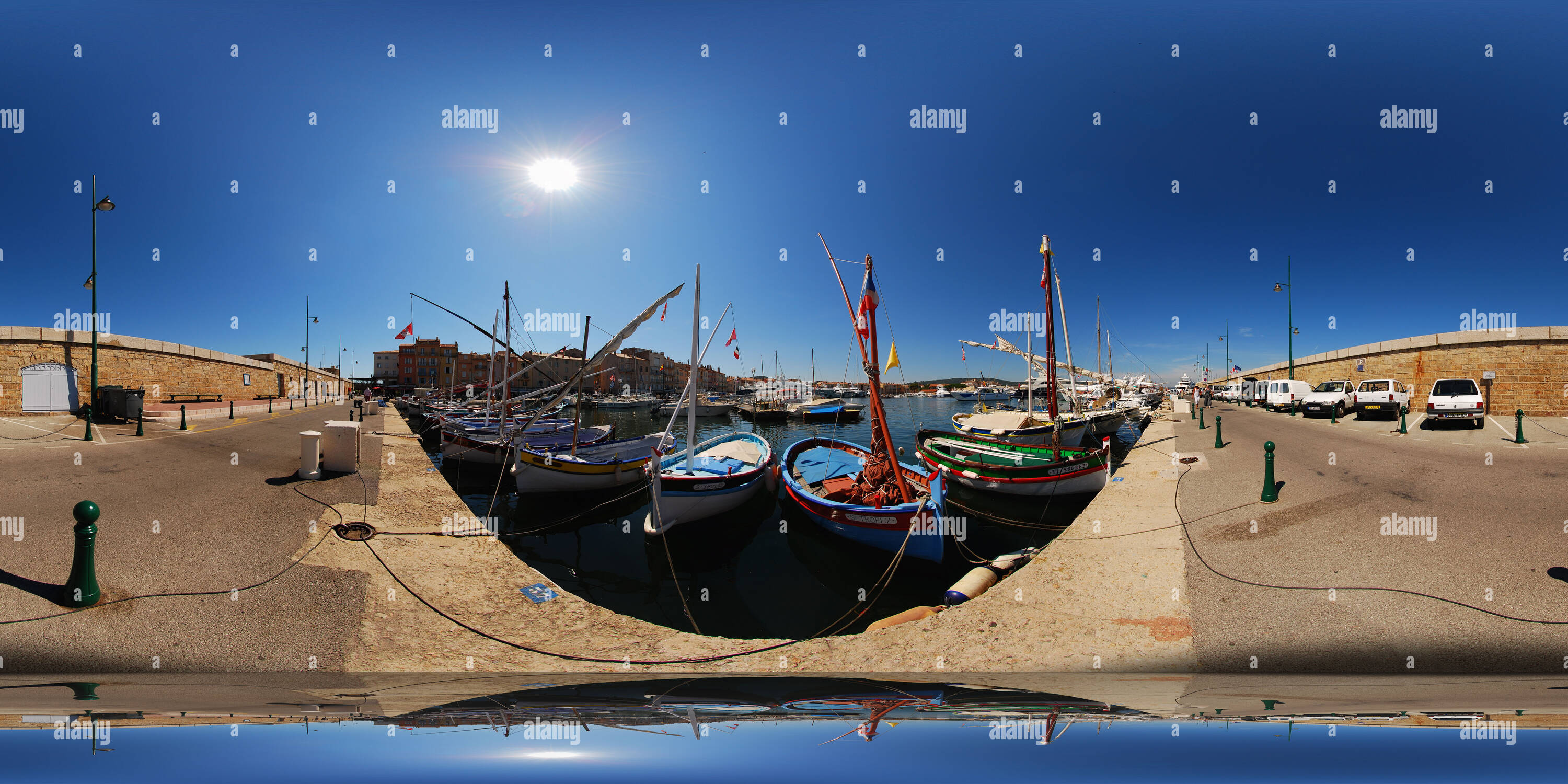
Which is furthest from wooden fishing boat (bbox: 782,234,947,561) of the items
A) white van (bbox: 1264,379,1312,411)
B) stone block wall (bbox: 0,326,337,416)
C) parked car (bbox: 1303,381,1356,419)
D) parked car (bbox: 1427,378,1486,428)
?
stone block wall (bbox: 0,326,337,416)

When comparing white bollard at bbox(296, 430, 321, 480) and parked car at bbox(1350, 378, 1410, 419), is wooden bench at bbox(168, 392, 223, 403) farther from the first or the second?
parked car at bbox(1350, 378, 1410, 419)

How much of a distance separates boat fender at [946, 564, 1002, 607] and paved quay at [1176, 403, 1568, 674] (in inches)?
103

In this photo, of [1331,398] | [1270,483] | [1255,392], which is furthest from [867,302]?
[1255,392]

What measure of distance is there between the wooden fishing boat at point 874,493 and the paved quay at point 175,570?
26.3ft

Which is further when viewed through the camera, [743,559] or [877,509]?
[743,559]

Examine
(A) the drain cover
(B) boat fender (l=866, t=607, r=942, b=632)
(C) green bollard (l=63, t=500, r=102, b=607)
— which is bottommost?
(B) boat fender (l=866, t=607, r=942, b=632)

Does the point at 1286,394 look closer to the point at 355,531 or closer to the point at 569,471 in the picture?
the point at 569,471

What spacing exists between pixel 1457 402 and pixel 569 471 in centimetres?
2699

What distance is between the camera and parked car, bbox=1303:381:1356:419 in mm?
21719

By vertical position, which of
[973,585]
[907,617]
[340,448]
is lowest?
[973,585]

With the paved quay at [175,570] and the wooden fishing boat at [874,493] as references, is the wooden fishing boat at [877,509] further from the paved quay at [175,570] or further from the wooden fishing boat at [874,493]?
the paved quay at [175,570]

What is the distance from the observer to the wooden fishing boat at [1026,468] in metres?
14.6

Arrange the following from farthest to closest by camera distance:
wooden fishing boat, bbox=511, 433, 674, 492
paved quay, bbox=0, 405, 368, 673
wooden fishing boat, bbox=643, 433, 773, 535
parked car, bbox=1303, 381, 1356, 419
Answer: parked car, bbox=1303, 381, 1356, 419 → wooden fishing boat, bbox=511, 433, 674, 492 → wooden fishing boat, bbox=643, 433, 773, 535 → paved quay, bbox=0, 405, 368, 673

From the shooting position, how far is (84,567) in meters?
4.55
